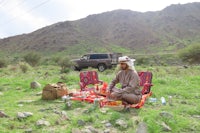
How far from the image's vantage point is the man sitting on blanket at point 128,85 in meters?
8.66

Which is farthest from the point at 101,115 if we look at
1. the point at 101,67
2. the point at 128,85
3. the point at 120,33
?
the point at 120,33

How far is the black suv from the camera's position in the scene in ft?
96.6

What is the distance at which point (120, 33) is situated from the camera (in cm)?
12331

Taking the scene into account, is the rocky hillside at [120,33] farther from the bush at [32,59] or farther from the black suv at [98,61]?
the black suv at [98,61]

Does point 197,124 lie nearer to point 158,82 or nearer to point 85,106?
point 85,106

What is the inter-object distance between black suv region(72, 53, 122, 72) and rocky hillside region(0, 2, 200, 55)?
62.1m

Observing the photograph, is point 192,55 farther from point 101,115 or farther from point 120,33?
point 120,33

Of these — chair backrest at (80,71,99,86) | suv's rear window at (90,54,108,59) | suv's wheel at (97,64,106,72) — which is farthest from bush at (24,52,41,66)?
chair backrest at (80,71,99,86)

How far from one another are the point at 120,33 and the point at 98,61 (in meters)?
94.7

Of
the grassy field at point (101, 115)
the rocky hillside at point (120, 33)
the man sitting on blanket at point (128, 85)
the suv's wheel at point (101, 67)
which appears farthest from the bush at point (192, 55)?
the rocky hillside at point (120, 33)

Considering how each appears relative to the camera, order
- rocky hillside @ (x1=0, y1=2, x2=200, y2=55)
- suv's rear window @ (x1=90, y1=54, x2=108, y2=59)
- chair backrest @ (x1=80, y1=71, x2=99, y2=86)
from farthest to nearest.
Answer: rocky hillside @ (x1=0, y1=2, x2=200, y2=55) → suv's rear window @ (x1=90, y1=54, x2=108, y2=59) → chair backrest @ (x1=80, y1=71, x2=99, y2=86)

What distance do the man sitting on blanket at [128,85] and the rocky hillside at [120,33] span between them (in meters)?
83.8

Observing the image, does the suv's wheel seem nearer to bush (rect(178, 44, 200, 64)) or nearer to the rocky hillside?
bush (rect(178, 44, 200, 64))

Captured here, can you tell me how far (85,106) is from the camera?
8.83 m
